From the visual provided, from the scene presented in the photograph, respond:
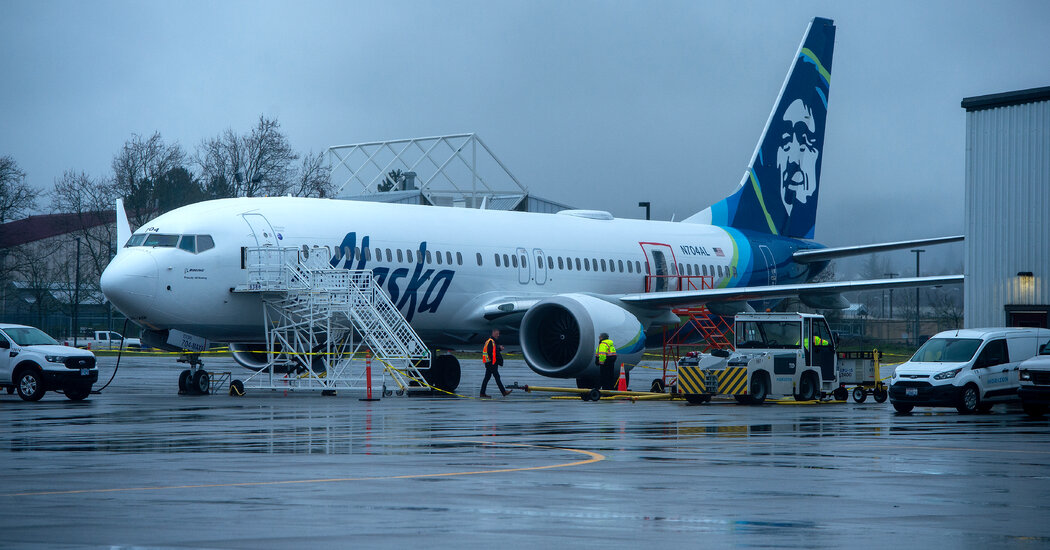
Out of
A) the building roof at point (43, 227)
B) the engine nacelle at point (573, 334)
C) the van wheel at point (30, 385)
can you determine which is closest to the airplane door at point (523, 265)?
the engine nacelle at point (573, 334)

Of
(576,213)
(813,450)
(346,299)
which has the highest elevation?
(576,213)

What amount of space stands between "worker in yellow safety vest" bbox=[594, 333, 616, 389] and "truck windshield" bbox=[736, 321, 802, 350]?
277cm

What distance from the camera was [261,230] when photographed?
26.8 meters

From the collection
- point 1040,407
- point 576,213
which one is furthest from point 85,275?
point 1040,407

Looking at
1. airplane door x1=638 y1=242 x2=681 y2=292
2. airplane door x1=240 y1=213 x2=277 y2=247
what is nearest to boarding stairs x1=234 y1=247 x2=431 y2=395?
airplane door x1=240 y1=213 x2=277 y2=247

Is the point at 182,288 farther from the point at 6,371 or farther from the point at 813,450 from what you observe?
the point at 813,450

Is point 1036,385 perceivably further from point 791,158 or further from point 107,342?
point 107,342

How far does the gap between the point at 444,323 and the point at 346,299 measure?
3513 millimetres

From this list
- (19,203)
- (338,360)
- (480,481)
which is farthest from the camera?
(19,203)

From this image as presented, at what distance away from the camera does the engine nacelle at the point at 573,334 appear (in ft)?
93.0

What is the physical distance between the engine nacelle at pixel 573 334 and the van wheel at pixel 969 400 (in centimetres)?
776

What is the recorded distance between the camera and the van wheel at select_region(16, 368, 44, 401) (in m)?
25.4

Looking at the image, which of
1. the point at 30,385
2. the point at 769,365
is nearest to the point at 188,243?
the point at 30,385

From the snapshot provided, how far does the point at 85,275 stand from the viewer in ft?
281
